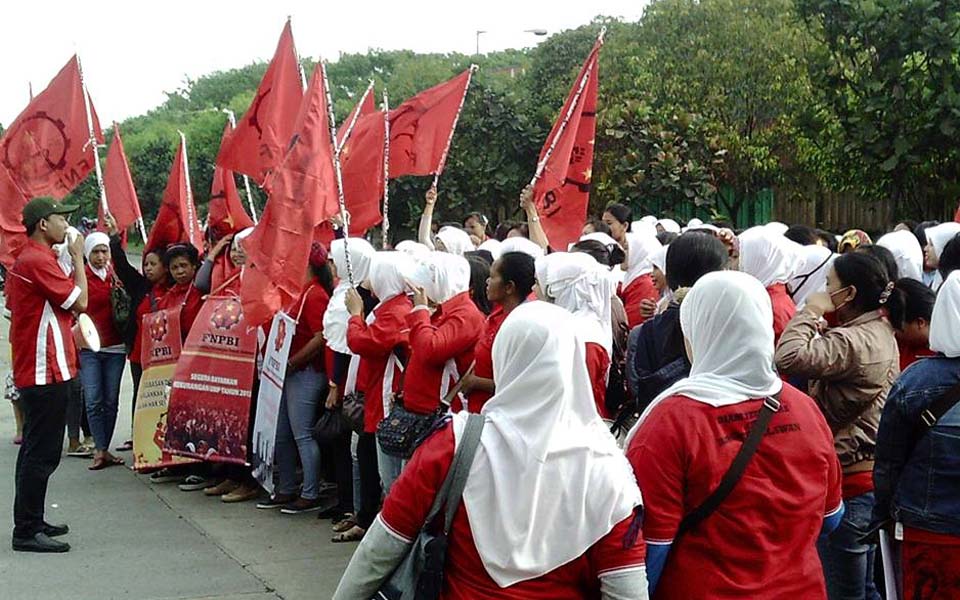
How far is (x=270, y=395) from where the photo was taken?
7.98 metres

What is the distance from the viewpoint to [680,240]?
16.7ft

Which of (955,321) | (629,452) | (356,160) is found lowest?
(629,452)

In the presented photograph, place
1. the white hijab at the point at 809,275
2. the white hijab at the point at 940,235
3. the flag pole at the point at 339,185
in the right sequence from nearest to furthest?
the white hijab at the point at 809,275, the flag pole at the point at 339,185, the white hijab at the point at 940,235

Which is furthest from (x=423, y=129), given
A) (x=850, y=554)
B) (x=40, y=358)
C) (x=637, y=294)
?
(x=850, y=554)

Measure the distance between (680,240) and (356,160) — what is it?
5.61 m

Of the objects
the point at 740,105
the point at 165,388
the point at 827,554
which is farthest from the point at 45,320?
the point at 740,105

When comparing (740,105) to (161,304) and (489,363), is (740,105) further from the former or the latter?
(489,363)

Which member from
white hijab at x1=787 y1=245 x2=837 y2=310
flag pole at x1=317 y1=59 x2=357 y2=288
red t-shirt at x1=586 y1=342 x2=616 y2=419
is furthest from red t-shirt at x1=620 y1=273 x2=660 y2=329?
flag pole at x1=317 y1=59 x2=357 y2=288

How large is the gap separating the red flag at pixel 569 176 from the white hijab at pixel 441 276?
10.7 feet

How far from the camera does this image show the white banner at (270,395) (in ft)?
25.5

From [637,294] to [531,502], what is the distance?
4.41m

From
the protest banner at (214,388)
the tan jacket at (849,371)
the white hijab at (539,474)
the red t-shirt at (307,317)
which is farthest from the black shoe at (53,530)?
the white hijab at (539,474)

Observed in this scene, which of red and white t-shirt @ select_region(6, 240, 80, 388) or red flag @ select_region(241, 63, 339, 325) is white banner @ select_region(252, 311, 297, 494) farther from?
red and white t-shirt @ select_region(6, 240, 80, 388)

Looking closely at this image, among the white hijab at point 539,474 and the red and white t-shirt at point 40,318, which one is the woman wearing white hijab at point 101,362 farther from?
the white hijab at point 539,474
